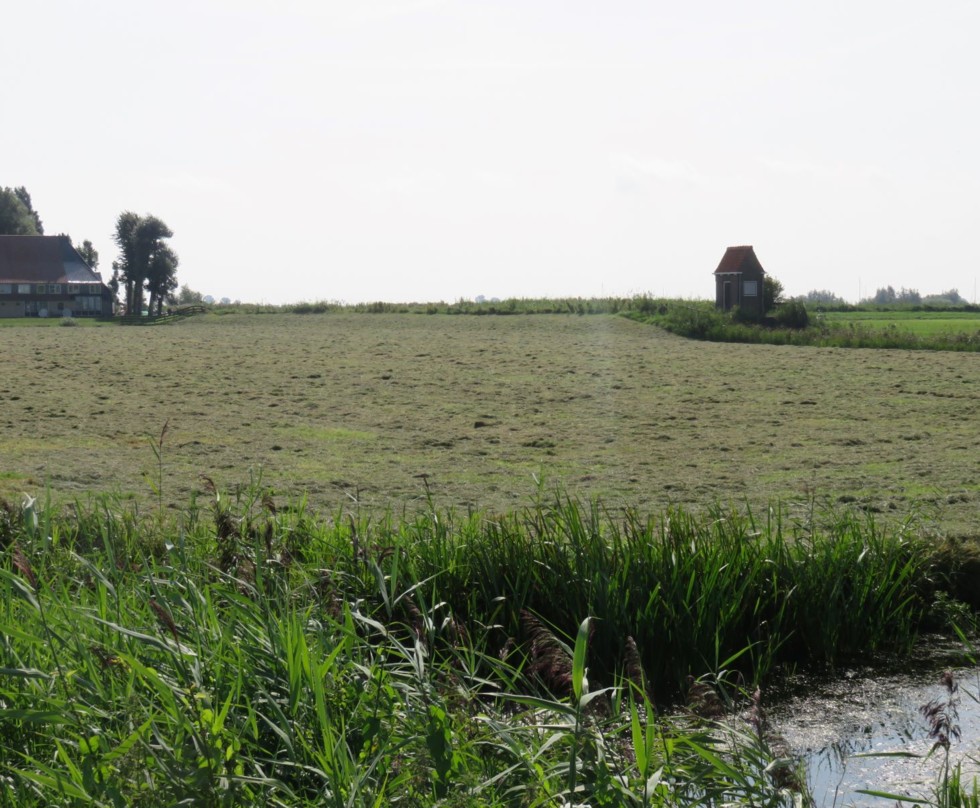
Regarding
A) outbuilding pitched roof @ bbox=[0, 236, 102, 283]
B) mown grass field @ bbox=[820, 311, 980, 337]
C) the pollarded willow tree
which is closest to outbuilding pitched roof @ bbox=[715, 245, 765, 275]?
mown grass field @ bbox=[820, 311, 980, 337]

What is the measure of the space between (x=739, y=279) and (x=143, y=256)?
102 ft

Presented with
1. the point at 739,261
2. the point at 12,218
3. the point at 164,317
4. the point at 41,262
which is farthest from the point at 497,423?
the point at 12,218

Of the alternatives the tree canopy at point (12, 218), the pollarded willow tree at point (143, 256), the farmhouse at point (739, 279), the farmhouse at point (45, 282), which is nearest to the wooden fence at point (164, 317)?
the pollarded willow tree at point (143, 256)

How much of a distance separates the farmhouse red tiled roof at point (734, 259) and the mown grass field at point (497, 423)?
597 inches

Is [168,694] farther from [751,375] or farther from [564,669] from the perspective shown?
[751,375]

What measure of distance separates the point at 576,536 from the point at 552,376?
1245 cm

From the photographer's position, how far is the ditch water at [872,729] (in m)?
3.63

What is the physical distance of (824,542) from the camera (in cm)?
530

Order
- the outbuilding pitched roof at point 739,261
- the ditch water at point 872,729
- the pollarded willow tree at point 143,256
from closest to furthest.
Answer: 1. the ditch water at point 872,729
2. the outbuilding pitched roof at point 739,261
3. the pollarded willow tree at point 143,256

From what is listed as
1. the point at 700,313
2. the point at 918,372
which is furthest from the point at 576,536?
the point at 700,313

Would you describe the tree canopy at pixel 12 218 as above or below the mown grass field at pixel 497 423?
above

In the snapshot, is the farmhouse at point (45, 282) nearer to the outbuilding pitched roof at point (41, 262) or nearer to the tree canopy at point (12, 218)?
the outbuilding pitched roof at point (41, 262)

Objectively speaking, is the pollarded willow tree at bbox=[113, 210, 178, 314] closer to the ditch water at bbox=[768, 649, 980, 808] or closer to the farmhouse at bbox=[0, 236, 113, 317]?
the farmhouse at bbox=[0, 236, 113, 317]

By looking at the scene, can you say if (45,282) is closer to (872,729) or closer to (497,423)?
(497,423)
